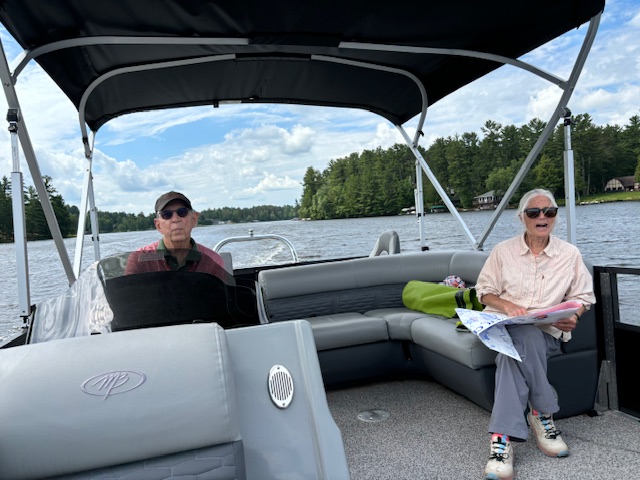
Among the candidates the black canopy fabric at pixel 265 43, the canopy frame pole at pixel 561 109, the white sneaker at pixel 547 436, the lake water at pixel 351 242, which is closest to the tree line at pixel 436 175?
the canopy frame pole at pixel 561 109

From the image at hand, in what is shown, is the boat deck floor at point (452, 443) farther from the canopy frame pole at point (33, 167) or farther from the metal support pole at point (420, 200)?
the metal support pole at point (420, 200)

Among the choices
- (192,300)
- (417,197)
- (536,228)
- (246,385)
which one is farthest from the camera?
(417,197)

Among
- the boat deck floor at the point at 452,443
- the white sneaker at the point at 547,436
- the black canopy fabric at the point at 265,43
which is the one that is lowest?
the boat deck floor at the point at 452,443

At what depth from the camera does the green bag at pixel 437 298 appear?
3.17 m

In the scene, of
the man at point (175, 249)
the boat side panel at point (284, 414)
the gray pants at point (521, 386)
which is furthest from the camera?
the gray pants at point (521, 386)

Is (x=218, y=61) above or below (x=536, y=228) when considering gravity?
above

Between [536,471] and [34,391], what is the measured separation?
6.50 ft

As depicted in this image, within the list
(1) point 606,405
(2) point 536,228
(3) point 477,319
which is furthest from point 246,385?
(1) point 606,405

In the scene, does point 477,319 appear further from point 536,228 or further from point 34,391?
point 34,391

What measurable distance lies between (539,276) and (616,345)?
0.59 meters

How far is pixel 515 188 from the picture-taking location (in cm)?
396

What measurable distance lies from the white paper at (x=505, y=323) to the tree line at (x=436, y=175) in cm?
68

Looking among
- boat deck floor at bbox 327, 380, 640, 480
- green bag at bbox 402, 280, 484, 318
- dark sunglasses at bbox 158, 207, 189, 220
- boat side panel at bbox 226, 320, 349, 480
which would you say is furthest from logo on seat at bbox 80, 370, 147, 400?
green bag at bbox 402, 280, 484, 318

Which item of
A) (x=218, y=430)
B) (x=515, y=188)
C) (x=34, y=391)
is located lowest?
(x=218, y=430)
